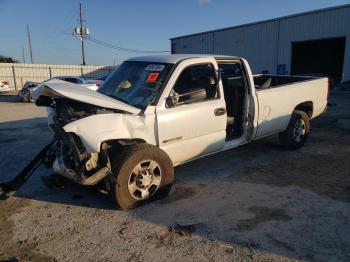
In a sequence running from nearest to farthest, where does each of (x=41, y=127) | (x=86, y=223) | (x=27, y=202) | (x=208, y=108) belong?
1. (x=86, y=223)
2. (x=27, y=202)
3. (x=208, y=108)
4. (x=41, y=127)

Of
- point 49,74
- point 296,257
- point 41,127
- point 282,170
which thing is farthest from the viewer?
point 49,74

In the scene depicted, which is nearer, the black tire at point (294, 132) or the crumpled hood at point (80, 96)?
the crumpled hood at point (80, 96)

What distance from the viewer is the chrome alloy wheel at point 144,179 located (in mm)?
4328

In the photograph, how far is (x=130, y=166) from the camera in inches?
163

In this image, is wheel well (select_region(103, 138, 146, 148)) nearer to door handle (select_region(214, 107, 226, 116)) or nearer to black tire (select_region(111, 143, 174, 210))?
black tire (select_region(111, 143, 174, 210))

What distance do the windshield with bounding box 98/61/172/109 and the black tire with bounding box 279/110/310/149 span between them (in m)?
3.21

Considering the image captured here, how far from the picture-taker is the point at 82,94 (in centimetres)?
418

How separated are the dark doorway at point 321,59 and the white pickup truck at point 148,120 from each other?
28085 mm

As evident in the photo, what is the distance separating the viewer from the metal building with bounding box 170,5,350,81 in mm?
26188

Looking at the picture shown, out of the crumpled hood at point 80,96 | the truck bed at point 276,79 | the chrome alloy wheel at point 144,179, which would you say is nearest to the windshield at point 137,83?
the crumpled hood at point 80,96

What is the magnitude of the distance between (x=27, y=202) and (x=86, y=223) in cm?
119

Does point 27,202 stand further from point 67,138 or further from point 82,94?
point 82,94

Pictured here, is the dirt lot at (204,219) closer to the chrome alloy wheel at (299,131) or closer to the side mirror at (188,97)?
the chrome alloy wheel at (299,131)

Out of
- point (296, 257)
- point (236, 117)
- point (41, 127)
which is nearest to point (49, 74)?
point (41, 127)
